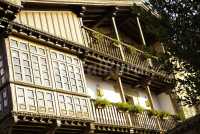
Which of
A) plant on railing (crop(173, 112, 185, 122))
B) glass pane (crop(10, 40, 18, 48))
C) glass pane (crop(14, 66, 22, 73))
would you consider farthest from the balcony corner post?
plant on railing (crop(173, 112, 185, 122))

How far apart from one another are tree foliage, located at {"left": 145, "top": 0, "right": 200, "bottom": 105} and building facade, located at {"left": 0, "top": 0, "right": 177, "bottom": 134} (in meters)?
1.40

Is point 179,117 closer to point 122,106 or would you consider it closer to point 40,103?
point 122,106

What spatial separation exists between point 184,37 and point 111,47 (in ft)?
38.6

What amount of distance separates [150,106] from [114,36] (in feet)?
15.7

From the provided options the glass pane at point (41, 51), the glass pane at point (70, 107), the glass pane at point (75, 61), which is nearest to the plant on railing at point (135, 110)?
the glass pane at point (75, 61)

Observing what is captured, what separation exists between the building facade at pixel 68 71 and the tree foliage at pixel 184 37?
1.40 metres

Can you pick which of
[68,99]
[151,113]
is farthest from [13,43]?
[151,113]

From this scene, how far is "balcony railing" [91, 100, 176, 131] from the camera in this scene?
20206mm

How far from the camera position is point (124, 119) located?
70.4 ft

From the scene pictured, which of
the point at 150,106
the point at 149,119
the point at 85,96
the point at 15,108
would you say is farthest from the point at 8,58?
the point at 150,106

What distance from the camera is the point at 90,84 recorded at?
22.6 meters

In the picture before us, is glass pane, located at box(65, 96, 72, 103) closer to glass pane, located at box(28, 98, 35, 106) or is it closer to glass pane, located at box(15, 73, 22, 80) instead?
glass pane, located at box(28, 98, 35, 106)

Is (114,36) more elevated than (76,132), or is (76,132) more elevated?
(114,36)

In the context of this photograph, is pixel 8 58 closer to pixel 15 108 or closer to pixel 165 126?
pixel 15 108
